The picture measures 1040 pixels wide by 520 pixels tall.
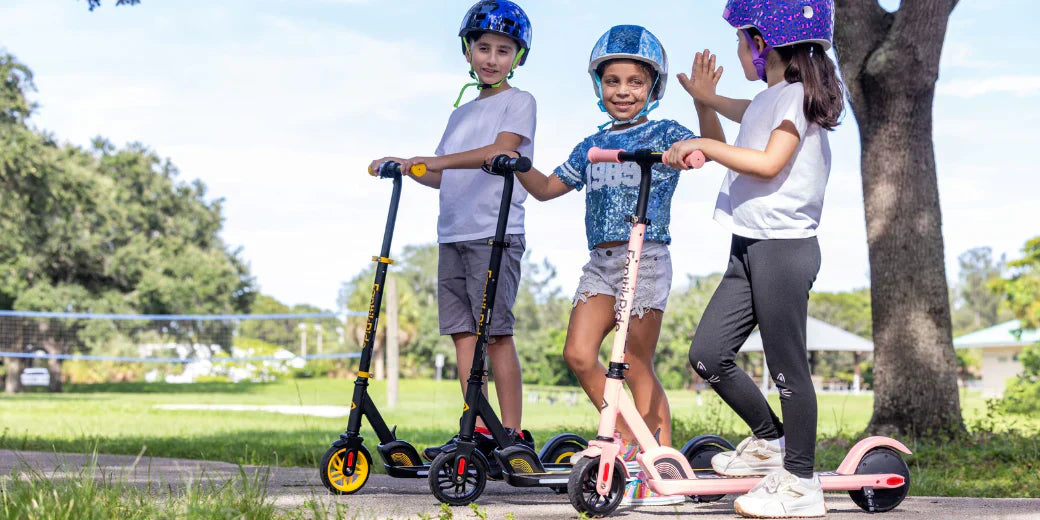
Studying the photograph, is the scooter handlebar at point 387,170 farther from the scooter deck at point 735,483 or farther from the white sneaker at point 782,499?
the white sneaker at point 782,499

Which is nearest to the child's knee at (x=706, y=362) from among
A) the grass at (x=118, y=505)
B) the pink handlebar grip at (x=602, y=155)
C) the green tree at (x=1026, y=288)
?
the pink handlebar grip at (x=602, y=155)

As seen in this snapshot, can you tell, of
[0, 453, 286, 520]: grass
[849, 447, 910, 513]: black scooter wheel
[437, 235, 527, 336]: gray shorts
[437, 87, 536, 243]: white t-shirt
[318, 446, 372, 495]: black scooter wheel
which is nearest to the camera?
[0, 453, 286, 520]: grass

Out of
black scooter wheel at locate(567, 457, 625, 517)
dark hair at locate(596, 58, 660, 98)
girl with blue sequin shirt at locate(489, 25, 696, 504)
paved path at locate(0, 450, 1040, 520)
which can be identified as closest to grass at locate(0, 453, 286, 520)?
paved path at locate(0, 450, 1040, 520)

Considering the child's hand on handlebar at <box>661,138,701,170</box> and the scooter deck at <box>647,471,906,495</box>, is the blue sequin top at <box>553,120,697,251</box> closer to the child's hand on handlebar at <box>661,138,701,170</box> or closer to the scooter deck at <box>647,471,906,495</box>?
the child's hand on handlebar at <box>661,138,701,170</box>

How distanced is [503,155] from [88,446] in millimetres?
5224

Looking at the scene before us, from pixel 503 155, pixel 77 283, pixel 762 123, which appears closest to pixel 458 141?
pixel 503 155

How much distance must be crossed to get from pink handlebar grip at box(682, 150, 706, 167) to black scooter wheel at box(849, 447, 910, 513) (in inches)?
55.4

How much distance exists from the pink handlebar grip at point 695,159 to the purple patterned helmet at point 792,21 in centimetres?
58

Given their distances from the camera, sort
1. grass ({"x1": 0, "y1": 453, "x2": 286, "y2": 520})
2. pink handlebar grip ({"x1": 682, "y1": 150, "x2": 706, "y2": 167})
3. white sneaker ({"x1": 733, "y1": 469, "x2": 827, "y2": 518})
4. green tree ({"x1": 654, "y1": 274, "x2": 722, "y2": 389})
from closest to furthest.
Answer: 1. grass ({"x1": 0, "y1": 453, "x2": 286, "y2": 520})
2. pink handlebar grip ({"x1": 682, "y1": 150, "x2": 706, "y2": 167})
3. white sneaker ({"x1": 733, "y1": 469, "x2": 827, "y2": 518})
4. green tree ({"x1": 654, "y1": 274, "x2": 722, "y2": 389})

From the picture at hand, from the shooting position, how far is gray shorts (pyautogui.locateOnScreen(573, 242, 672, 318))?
436 centimetres

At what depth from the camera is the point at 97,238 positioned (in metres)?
39.8

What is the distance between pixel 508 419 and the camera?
4.82m

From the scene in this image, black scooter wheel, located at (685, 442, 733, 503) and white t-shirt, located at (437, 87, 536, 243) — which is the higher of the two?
white t-shirt, located at (437, 87, 536, 243)

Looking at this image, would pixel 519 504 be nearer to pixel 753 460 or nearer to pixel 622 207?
pixel 753 460
